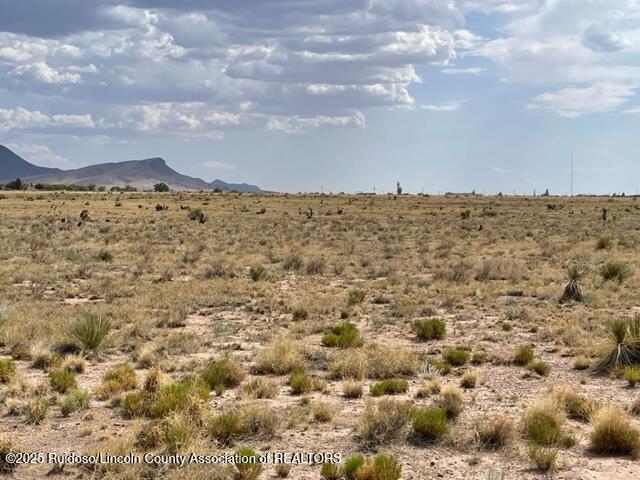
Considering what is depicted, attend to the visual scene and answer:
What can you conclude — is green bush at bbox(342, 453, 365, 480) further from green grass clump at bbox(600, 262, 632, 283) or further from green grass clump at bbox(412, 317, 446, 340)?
green grass clump at bbox(600, 262, 632, 283)

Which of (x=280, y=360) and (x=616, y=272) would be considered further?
(x=616, y=272)

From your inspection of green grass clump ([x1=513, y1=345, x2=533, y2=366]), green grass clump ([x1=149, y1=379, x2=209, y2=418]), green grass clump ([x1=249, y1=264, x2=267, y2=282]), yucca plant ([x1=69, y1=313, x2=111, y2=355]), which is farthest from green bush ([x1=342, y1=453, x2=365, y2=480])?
green grass clump ([x1=249, y1=264, x2=267, y2=282])

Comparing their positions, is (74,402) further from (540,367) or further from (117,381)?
(540,367)

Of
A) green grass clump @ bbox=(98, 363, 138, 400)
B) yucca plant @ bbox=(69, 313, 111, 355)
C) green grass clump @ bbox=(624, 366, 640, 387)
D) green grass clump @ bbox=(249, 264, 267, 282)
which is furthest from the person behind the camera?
green grass clump @ bbox=(249, 264, 267, 282)

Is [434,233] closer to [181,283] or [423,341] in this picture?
[181,283]

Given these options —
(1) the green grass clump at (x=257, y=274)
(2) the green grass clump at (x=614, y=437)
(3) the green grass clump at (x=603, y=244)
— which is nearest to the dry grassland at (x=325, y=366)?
(2) the green grass clump at (x=614, y=437)

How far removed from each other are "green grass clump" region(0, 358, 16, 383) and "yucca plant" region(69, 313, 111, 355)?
1846mm

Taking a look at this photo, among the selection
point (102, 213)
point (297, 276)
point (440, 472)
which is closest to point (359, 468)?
point (440, 472)

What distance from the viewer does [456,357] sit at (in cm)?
1291

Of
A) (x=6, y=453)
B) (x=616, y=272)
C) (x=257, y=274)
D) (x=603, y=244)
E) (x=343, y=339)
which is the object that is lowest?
(x=6, y=453)

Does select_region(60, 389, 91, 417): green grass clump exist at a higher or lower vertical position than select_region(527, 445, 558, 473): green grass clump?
lower

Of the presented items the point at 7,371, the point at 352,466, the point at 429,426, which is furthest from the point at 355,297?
the point at 352,466

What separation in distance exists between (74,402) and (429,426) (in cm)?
516

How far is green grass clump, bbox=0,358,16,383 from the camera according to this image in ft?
36.3
